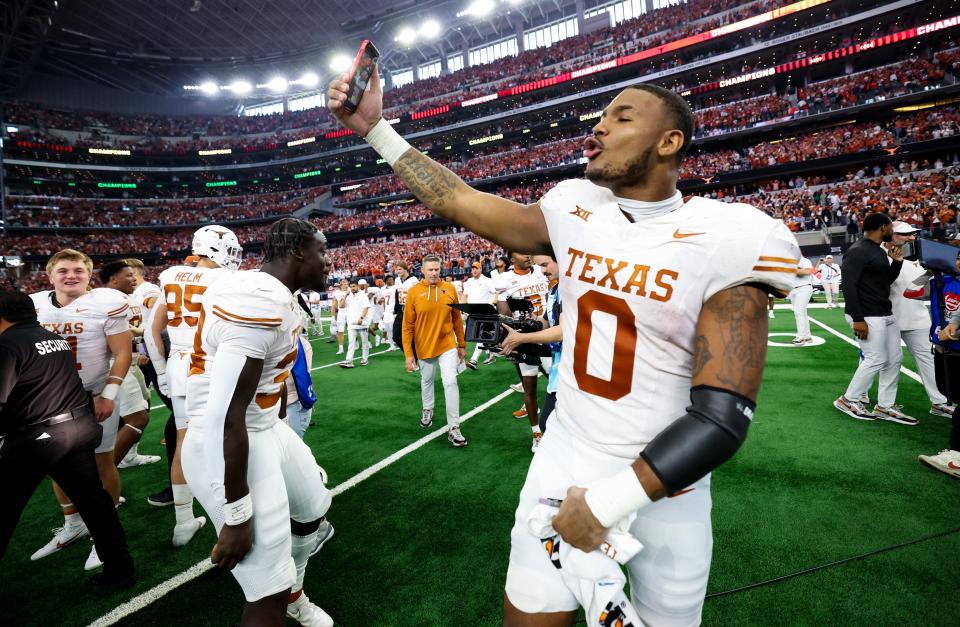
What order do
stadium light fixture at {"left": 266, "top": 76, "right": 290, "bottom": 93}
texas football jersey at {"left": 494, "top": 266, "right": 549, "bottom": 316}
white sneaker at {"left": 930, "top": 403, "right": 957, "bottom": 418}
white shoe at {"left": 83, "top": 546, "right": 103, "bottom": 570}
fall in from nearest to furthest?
white shoe at {"left": 83, "top": 546, "right": 103, "bottom": 570}, white sneaker at {"left": 930, "top": 403, "right": 957, "bottom": 418}, texas football jersey at {"left": 494, "top": 266, "right": 549, "bottom": 316}, stadium light fixture at {"left": 266, "top": 76, "right": 290, "bottom": 93}

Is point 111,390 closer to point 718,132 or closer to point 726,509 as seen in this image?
point 726,509

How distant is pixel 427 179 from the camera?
70.0 inches

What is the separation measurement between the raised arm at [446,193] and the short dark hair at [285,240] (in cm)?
66

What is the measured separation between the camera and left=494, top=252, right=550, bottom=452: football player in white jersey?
5211 mm

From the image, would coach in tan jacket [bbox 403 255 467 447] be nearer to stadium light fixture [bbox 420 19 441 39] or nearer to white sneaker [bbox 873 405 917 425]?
white sneaker [bbox 873 405 917 425]

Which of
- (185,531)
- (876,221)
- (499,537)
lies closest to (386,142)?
(499,537)

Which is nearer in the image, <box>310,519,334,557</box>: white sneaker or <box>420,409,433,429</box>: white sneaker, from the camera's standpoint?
<box>310,519,334,557</box>: white sneaker

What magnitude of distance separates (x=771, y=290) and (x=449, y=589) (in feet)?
8.88

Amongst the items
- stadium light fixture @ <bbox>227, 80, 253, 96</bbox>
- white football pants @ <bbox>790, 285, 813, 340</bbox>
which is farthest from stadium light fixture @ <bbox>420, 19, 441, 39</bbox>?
white football pants @ <bbox>790, 285, 813, 340</bbox>

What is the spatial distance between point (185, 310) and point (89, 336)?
0.93 meters

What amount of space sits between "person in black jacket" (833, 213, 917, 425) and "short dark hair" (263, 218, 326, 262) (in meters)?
6.02

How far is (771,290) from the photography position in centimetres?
129

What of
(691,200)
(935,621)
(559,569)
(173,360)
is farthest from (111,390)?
(935,621)

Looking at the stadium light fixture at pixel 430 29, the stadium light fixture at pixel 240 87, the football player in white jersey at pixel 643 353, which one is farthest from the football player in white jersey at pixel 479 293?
the stadium light fixture at pixel 240 87
